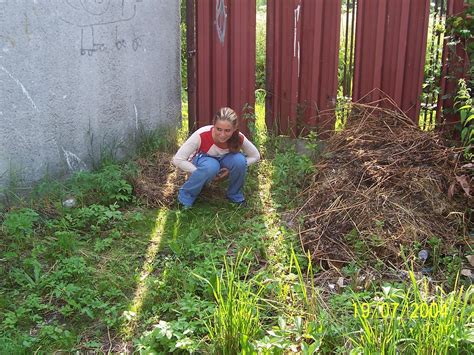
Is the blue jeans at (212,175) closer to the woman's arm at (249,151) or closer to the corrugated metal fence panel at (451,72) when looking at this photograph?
the woman's arm at (249,151)

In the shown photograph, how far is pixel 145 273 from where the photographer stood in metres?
4.14

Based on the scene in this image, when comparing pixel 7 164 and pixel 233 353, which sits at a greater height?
pixel 7 164

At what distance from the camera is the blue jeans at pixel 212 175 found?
512 centimetres

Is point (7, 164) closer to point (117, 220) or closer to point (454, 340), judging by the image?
point (117, 220)

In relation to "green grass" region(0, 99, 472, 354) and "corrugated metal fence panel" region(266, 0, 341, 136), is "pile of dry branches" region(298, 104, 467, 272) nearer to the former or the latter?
"green grass" region(0, 99, 472, 354)

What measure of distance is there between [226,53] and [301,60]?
31.6 inches

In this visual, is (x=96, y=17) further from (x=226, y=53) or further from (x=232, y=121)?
(x=232, y=121)

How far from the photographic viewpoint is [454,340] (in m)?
2.81

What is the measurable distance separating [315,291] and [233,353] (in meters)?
0.69

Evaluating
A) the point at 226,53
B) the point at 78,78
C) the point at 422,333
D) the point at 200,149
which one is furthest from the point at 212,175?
the point at 422,333

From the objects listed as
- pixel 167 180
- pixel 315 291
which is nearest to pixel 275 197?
pixel 167 180

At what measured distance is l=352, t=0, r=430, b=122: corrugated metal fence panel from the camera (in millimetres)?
5785

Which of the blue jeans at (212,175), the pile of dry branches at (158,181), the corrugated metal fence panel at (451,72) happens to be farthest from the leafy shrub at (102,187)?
the corrugated metal fence panel at (451,72)

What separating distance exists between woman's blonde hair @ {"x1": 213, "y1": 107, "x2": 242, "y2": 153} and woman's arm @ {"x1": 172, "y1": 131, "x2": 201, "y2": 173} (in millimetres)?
245
